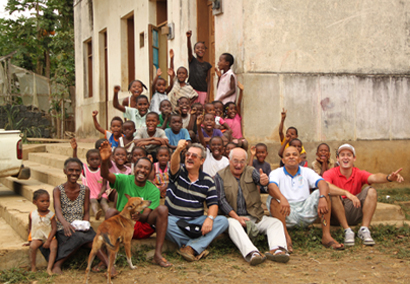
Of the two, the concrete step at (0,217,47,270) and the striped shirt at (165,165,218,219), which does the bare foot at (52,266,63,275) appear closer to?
the concrete step at (0,217,47,270)

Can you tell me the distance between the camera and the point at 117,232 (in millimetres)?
3906

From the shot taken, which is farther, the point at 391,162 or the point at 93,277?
the point at 391,162

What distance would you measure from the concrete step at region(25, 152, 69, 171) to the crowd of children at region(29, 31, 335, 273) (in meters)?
1.75

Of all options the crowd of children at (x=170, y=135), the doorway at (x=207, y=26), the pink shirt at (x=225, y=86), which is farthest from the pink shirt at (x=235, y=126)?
the doorway at (x=207, y=26)

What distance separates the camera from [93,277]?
12.9 feet

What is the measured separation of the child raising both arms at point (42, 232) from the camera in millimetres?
4074

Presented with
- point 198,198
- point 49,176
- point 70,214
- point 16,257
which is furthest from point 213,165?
point 49,176

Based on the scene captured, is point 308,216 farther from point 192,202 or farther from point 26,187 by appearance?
point 26,187

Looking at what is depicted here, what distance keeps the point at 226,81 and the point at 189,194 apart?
3108mm

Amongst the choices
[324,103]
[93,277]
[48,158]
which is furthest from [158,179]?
[48,158]

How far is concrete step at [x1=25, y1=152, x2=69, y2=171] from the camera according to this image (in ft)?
26.3

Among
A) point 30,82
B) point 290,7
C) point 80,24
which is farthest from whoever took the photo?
point 30,82

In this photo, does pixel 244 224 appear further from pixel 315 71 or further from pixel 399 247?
pixel 315 71

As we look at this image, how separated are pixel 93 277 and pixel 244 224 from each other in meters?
1.68
